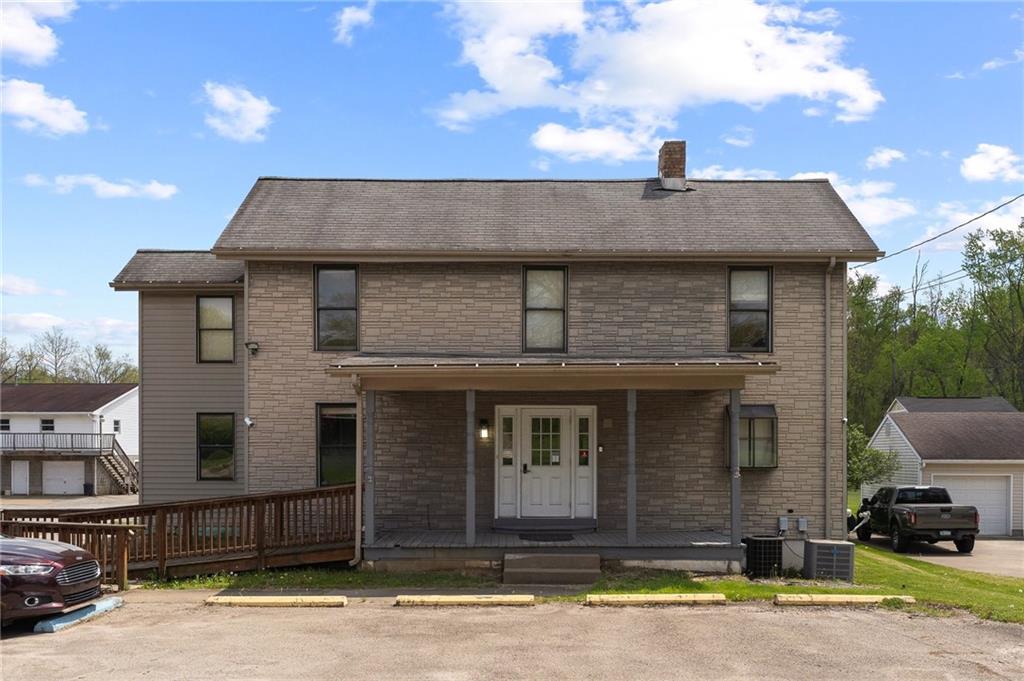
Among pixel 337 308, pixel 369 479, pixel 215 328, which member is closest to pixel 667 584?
pixel 369 479

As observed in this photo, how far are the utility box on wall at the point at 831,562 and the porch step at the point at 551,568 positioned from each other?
355 cm

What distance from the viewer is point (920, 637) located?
8.48 meters

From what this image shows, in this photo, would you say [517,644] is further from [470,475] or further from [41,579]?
[41,579]

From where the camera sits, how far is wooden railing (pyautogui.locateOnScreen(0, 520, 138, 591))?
11.1 metres

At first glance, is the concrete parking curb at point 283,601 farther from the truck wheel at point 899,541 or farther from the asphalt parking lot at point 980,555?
the truck wheel at point 899,541

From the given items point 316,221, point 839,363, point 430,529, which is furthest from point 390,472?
point 839,363

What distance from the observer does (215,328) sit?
15234 millimetres

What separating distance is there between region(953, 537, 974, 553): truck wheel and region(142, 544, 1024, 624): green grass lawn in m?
6.22

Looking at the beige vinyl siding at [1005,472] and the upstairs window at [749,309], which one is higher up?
the upstairs window at [749,309]

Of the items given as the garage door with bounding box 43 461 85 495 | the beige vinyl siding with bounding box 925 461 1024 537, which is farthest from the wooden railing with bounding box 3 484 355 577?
the garage door with bounding box 43 461 85 495

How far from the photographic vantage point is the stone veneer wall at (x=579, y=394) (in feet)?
45.3

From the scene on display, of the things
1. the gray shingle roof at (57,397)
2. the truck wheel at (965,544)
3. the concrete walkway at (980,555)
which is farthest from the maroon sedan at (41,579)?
the gray shingle roof at (57,397)

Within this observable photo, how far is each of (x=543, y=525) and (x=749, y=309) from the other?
5.43 meters

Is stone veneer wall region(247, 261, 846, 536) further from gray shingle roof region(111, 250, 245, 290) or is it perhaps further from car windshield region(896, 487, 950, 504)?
car windshield region(896, 487, 950, 504)
